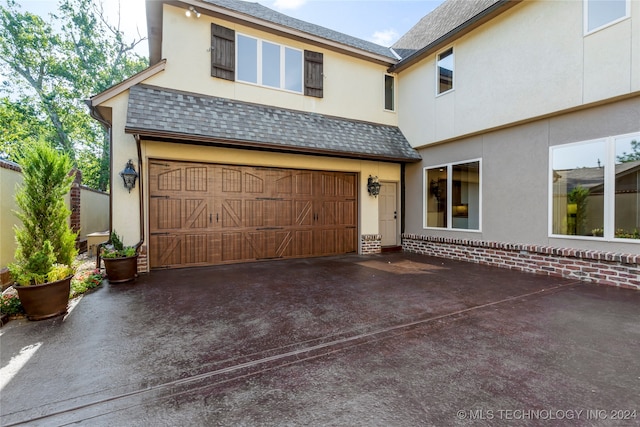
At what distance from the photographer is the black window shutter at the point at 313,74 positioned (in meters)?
7.73

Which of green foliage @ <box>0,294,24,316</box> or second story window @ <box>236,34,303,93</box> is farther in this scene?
second story window @ <box>236,34,303,93</box>

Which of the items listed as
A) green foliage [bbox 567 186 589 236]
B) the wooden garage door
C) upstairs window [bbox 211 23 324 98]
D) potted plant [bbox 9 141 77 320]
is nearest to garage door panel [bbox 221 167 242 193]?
the wooden garage door

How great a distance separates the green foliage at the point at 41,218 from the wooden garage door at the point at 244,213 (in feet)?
6.93

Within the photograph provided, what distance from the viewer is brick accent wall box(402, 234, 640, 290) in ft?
15.9

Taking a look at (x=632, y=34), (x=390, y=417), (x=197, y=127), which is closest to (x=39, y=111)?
(x=197, y=127)

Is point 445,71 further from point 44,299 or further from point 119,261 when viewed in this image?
point 44,299

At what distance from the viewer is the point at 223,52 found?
22.0 ft

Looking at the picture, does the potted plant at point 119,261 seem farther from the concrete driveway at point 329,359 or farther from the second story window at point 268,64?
the second story window at point 268,64

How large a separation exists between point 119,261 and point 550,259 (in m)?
8.31

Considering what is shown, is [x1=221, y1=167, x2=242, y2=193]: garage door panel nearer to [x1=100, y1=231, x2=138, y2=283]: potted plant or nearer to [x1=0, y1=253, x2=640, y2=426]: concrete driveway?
[x1=100, y1=231, x2=138, y2=283]: potted plant

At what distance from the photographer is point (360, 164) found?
27.9 ft

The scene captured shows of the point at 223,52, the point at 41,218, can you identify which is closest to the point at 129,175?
the point at 41,218

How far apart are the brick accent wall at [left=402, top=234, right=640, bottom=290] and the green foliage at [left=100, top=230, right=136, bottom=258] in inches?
288

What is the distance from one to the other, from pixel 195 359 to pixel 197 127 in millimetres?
4751
